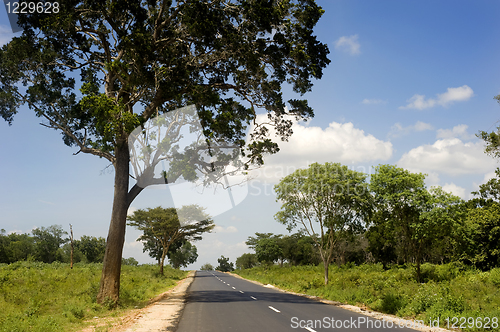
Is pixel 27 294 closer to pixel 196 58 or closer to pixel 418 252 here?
pixel 196 58

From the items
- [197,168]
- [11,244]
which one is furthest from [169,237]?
[11,244]

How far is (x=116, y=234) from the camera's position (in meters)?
16.1

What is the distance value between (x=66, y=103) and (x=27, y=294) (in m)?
9.81

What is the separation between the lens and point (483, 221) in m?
34.7

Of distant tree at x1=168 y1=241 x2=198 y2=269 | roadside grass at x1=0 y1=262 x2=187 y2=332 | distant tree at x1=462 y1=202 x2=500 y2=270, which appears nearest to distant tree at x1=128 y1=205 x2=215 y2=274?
roadside grass at x1=0 y1=262 x2=187 y2=332

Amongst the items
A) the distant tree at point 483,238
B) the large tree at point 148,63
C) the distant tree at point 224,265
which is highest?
the large tree at point 148,63

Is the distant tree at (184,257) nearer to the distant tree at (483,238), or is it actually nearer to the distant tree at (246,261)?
the distant tree at (246,261)

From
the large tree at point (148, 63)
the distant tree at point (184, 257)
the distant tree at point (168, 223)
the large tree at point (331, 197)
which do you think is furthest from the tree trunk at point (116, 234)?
the distant tree at point (184, 257)

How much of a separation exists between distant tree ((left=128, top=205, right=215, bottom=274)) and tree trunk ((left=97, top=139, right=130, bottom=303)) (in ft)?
96.3

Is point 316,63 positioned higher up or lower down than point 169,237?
higher up

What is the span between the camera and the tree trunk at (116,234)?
15812 millimetres

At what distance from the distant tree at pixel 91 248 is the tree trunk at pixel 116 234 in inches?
3848

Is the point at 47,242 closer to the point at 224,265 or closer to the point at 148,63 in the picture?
the point at 224,265

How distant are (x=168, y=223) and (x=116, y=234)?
29921 millimetres
